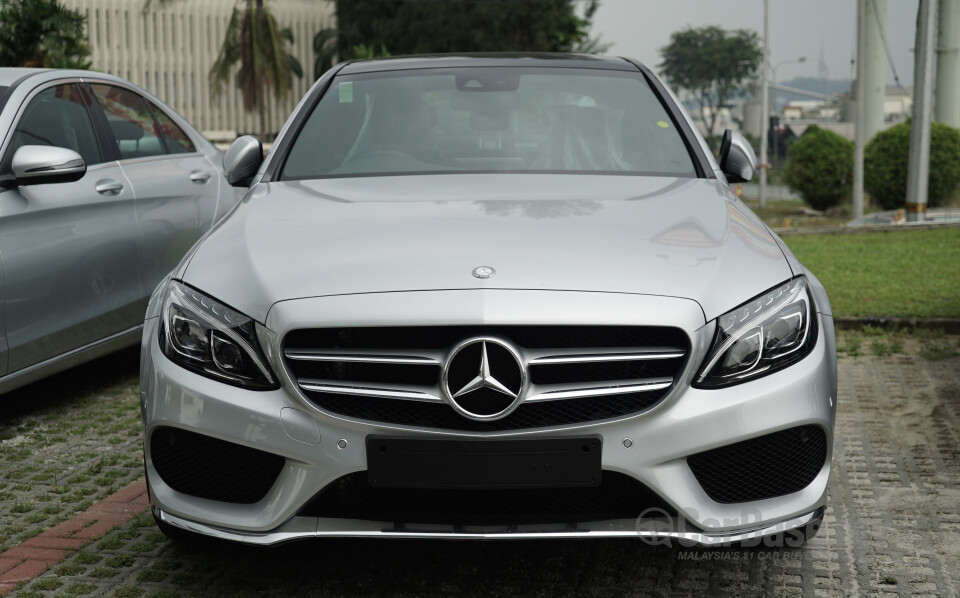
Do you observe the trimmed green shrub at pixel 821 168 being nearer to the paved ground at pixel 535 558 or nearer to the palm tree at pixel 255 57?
the palm tree at pixel 255 57

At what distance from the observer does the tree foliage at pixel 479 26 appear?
165 ft

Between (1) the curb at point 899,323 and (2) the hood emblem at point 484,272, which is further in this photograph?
(1) the curb at point 899,323

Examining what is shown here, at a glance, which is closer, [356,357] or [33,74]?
[356,357]

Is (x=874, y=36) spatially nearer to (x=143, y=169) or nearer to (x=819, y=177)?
(x=819, y=177)

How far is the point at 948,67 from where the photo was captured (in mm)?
25875

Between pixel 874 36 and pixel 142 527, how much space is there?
89.7ft

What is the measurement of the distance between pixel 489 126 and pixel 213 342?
1694mm

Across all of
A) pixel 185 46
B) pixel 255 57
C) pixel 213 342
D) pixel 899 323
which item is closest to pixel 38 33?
pixel 899 323

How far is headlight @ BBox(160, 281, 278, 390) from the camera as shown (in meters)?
2.72

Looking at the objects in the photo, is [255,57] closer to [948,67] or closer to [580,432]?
[948,67]

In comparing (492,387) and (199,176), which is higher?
(199,176)

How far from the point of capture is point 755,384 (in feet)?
8.84

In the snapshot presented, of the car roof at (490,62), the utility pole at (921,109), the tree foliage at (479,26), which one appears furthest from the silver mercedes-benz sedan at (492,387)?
the tree foliage at (479,26)

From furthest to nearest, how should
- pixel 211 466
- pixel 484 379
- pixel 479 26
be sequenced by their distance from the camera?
pixel 479 26 < pixel 211 466 < pixel 484 379
